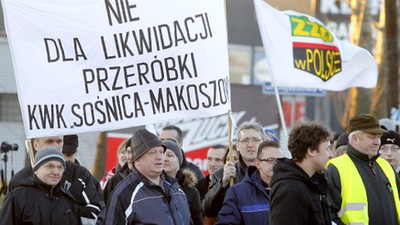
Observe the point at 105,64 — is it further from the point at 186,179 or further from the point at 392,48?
the point at 392,48

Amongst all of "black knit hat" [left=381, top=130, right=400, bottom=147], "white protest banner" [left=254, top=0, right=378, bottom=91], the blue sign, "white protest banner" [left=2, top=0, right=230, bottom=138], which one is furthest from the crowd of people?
the blue sign

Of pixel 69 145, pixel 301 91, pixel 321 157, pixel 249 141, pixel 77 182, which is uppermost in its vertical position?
pixel 321 157

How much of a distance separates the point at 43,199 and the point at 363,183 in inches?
110

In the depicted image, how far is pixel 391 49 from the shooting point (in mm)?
21891

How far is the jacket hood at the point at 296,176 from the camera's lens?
713 centimetres

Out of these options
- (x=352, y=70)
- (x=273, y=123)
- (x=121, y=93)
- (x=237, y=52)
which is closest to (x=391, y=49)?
(x=273, y=123)

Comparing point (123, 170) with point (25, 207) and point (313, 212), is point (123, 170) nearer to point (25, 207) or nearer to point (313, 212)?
point (25, 207)

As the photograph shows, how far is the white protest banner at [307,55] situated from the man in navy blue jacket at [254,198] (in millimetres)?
3062

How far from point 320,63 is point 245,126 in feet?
8.30

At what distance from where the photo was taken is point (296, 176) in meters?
7.12

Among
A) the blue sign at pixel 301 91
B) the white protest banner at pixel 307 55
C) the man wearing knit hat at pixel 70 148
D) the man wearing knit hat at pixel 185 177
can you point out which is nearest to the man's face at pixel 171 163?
the man wearing knit hat at pixel 185 177

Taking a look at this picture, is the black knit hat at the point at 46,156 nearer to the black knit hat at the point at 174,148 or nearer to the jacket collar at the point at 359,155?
the black knit hat at the point at 174,148

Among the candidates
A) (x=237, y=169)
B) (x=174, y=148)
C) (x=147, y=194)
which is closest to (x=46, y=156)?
(x=147, y=194)

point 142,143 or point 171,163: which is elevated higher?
point 142,143
